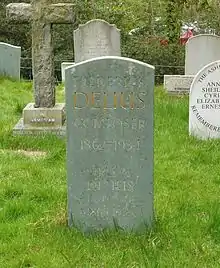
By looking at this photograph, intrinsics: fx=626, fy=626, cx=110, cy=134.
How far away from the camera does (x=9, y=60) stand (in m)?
15.3

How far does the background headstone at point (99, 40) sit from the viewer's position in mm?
13312

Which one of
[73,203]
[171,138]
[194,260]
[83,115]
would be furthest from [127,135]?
[171,138]

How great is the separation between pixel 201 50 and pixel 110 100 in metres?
9.20

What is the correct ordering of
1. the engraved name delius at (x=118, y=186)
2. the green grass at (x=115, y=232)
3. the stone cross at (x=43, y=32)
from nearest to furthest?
1. the green grass at (x=115, y=232)
2. the engraved name delius at (x=118, y=186)
3. the stone cross at (x=43, y=32)

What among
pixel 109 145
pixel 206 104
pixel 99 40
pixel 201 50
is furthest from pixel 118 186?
pixel 201 50

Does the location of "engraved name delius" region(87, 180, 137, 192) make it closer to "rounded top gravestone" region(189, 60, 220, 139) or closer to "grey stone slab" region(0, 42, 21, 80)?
"rounded top gravestone" region(189, 60, 220, 139)

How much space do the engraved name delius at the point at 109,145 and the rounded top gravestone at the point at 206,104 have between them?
368cm

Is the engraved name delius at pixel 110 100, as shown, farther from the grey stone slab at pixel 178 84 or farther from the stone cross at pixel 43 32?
the grey stone slab at pixel 178 84

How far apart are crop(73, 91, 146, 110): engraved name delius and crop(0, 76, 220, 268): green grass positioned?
3.12 feet

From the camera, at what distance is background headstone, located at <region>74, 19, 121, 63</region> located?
13.3m

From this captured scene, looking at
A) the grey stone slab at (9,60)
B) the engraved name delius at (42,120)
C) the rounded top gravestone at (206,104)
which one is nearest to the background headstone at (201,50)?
the grey stone slab at (9,60)

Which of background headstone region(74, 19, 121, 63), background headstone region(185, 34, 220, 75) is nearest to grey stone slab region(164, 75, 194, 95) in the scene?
background headstone region(185, 34, 220, 75)

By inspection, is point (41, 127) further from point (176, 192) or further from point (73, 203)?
point (73, 203)

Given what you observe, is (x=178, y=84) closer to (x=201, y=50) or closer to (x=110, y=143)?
(x=201, y=50)
